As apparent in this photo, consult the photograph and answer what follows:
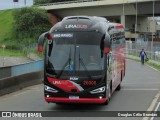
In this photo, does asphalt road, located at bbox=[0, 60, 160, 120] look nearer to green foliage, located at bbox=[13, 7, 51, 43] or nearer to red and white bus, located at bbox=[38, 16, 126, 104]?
red and white bus, located at bbox=[38, 16, 126, 104]

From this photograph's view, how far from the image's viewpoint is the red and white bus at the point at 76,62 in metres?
14.6

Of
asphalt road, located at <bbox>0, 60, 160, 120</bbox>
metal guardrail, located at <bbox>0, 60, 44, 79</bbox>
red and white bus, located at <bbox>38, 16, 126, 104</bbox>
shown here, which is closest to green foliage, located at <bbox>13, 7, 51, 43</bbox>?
metal guardrail, located at <bbox>0, 60, 44, 79</bbox>

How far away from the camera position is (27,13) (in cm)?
10081

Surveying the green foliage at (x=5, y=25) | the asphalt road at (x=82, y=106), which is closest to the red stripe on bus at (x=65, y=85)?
the asphalt road at (x=82, y=106)

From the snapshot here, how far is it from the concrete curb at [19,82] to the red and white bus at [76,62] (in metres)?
5.41

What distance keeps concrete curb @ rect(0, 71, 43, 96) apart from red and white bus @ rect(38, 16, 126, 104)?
541cm

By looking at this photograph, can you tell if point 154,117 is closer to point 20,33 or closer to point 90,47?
point 90,47

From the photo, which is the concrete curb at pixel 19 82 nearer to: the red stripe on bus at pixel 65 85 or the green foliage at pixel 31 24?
the red stripe on bus at pixel 65 85

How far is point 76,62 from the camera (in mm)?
14820

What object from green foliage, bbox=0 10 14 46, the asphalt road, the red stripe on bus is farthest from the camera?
green foliage, bbox=0 10 14 46

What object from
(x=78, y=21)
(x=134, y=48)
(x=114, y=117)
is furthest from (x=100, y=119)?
(x=134, y=48)

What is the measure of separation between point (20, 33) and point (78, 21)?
85.7 m

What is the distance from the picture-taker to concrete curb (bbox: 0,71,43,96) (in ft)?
66.1

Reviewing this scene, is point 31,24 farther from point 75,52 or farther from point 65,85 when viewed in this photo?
point 65,85
